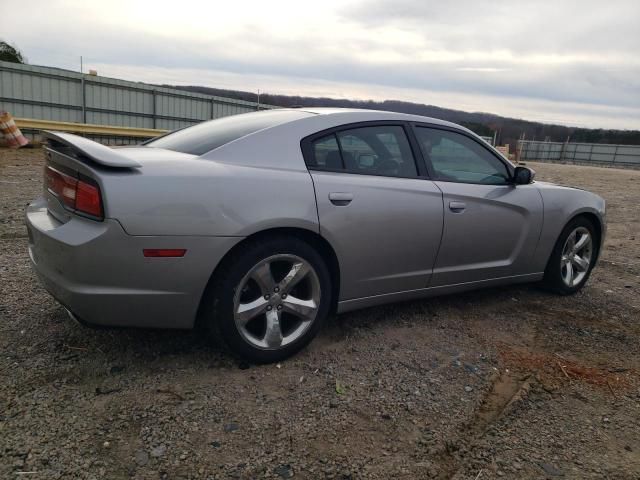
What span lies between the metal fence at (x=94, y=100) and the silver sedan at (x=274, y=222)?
1681 cm

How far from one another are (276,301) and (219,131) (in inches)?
46.1

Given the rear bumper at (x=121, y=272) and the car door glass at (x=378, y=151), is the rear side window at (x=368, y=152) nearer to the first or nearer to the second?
the car door glass at (x=378, y=151)

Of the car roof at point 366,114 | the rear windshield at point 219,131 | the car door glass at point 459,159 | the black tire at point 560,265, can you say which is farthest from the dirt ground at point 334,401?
the car roof at point 366,114

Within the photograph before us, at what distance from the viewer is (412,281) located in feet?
11.4

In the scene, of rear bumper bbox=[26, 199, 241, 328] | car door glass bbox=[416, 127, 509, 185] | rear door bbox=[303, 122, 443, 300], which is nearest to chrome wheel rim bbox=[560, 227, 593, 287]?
car door glass bbox=[416, 127, 509, 185]

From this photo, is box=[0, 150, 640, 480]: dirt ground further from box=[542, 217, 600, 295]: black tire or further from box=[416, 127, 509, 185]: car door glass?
box=[416, 127, 509, 185]: car door glass

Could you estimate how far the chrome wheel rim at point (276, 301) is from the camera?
9.05ft

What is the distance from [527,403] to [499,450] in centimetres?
52

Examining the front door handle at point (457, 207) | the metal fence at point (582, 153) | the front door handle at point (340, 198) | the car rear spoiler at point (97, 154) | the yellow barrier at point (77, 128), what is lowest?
the metal fence at point (582, 153)

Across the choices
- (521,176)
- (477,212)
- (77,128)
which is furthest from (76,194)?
(77,128)

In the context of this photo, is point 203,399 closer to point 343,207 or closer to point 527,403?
point 343,207

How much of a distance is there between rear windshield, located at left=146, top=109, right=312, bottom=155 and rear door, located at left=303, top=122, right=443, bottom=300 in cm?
32

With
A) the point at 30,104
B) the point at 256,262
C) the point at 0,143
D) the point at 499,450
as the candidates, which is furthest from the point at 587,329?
the point at 30,104

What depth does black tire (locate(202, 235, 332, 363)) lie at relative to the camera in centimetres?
266
